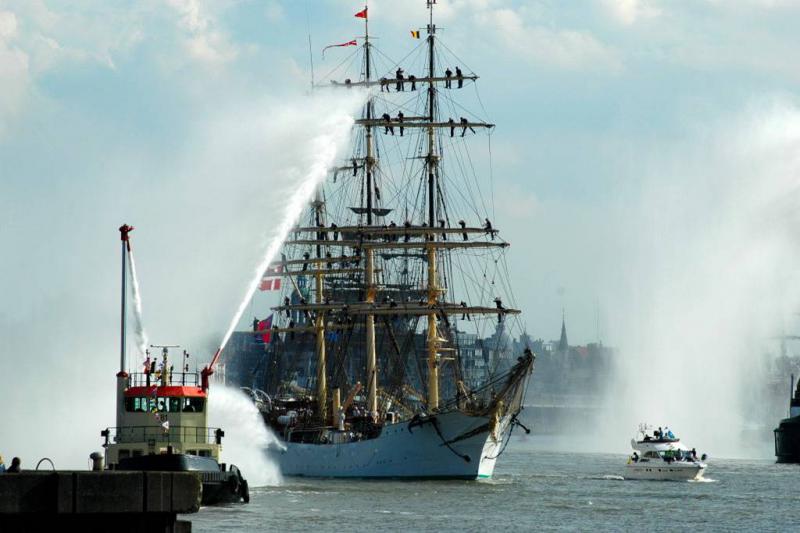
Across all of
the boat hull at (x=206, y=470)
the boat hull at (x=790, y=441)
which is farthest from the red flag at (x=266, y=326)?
the boat hull at (x=206, y=470)

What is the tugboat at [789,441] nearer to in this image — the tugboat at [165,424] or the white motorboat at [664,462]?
the white motorboat at [664,462]

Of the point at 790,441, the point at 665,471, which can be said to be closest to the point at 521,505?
the point at 665,471

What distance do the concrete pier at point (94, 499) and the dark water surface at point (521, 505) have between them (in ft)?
91.6

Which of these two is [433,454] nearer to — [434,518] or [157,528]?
[434,518]

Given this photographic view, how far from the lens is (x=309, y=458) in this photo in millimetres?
123562

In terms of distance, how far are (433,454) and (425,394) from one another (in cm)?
1563

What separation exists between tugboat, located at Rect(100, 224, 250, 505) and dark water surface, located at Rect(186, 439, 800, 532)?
5.00 feet

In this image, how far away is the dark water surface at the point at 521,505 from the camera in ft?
241

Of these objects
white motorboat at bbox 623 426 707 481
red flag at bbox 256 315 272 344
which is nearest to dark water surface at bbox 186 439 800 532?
white motorboat at bbox 623 426 707 481

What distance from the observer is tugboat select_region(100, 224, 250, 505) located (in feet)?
253

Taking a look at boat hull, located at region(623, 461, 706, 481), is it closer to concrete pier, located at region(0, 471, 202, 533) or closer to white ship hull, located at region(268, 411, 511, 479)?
white ship hull, located at region(268, 411, 511, 479)

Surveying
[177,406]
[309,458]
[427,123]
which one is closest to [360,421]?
[309,458]

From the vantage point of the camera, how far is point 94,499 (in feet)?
124

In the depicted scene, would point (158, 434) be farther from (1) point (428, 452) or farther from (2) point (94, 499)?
(2) point (94, 499)
